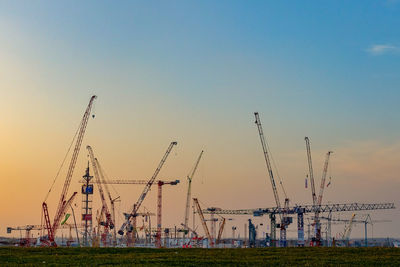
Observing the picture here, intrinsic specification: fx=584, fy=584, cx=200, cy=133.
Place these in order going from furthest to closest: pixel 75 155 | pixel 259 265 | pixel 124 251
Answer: pixel 75 155 < pixel 124 251 < pixel 259 265

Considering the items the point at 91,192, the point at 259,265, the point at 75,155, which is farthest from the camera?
the point at 91,192

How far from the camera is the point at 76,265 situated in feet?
131

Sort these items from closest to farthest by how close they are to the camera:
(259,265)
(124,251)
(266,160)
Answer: (259,265)
(124,251)
(266,160)

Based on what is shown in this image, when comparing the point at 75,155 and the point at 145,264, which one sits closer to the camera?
the point at 145,264

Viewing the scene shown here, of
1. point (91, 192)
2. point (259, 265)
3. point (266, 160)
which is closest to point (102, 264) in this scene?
point (259, 265)

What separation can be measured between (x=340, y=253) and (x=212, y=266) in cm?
1747

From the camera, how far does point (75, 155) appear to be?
15838 cm

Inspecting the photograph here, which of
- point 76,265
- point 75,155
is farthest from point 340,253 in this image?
point 75,155

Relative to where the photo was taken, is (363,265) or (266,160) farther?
(266,160)

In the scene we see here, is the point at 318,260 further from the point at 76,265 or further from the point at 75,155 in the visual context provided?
the point at 75,155

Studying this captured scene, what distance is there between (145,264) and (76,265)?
472 centimetres

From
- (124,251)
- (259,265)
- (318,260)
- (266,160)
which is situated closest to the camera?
(259,265)

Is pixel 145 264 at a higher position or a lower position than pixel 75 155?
lower

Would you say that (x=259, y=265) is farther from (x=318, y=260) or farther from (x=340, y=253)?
(x=340, y=253)
